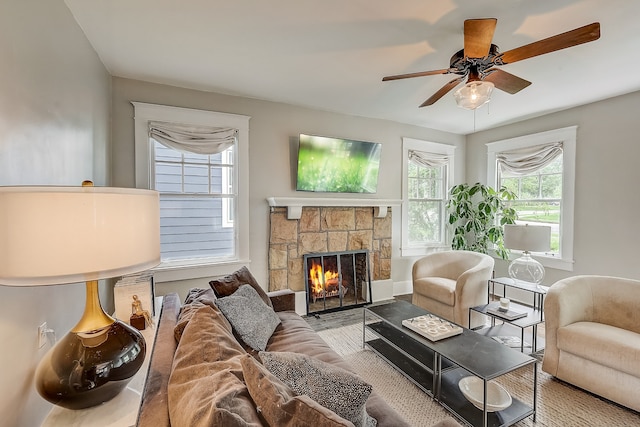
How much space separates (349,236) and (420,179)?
1686mm

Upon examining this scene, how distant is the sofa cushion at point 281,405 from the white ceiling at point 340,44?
6.74 ft

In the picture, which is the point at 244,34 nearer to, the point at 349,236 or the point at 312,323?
the point at 349,236

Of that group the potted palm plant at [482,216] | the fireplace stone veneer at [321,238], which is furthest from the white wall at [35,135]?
the potted palm plant at [482,216]

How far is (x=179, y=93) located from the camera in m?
3.12

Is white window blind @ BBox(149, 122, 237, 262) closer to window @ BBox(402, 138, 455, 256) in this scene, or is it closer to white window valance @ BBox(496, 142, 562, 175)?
window @ BBox(402, 138, 455, 256)

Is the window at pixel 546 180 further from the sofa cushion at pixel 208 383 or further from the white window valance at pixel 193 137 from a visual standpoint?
the sofa cushion at pixel 208 383

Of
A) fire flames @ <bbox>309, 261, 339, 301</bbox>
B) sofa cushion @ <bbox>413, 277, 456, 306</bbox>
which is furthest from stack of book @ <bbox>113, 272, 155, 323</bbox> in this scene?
sofa cushion @ <bbox>413, 277, 456, 306</bbox>

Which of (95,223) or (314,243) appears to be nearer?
(95,223)

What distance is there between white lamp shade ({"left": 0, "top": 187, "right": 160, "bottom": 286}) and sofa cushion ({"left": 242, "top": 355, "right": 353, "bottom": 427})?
550mm

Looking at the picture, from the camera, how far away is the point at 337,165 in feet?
12.8

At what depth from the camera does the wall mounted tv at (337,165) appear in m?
3.68

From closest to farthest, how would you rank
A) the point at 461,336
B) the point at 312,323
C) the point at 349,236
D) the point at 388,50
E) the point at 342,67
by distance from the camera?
1. the point at 461,336
2. the point at 388,50
3. the point at 342,67
4. the point at 312,323
5. the point at 349,236

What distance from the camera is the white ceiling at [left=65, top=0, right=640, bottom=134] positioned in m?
1.88

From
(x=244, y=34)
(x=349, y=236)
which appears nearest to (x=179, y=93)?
(x=244, y=34)
